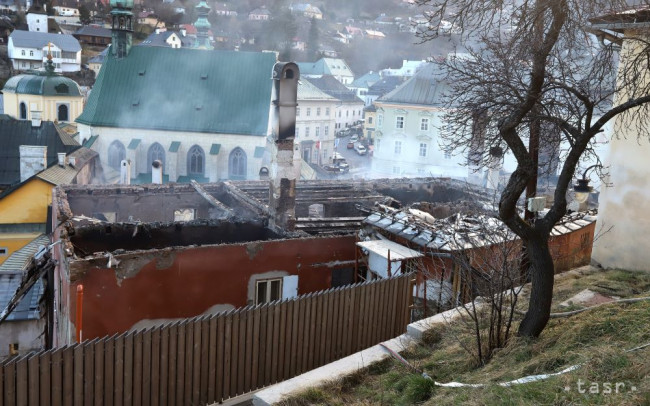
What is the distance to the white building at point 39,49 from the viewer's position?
8725 cm

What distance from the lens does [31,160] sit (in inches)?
1259

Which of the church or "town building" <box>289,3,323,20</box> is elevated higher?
"town building" <box>289,3,323,20</box>

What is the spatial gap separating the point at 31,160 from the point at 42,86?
95.0 ft

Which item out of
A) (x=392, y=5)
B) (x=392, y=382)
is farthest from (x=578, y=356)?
(x=392, y=5)

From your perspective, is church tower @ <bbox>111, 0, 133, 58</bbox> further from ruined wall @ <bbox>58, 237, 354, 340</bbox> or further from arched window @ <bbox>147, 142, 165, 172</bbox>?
ruined wall @ <bbox>58, 237, 354, 340</bbox>

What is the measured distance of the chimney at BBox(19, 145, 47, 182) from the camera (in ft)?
104

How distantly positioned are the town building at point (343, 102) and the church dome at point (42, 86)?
1265 inches

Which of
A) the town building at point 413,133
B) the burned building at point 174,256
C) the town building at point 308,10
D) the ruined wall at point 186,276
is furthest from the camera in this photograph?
the town building at point 308,10

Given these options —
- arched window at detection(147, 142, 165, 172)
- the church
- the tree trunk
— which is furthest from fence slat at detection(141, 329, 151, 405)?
arched window at detection(147, 142, 165, 172)

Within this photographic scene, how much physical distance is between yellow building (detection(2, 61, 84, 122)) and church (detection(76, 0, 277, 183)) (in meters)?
15.0

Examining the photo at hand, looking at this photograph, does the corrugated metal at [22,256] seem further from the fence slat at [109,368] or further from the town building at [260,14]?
the town building at [260,14]

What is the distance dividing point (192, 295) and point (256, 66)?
32809 millimetres

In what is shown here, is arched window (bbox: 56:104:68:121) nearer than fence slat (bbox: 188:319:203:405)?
No

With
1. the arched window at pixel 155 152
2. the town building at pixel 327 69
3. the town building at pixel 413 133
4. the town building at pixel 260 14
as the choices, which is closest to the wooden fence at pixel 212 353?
the arched window at pixel 155 152
